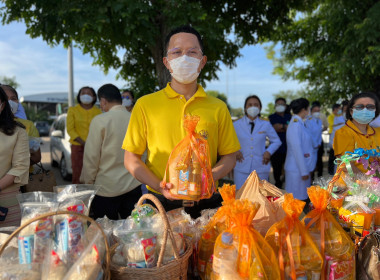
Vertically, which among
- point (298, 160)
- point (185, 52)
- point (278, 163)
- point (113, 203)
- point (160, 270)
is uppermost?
point (185, 52)

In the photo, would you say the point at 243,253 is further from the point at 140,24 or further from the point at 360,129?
the point at 140,24

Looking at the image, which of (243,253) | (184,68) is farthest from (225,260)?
(184,68)

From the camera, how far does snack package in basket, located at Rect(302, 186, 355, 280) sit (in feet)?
4.92

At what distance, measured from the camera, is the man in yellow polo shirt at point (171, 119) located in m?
2.03

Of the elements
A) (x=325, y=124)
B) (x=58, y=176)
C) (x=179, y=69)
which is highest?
(x=179, y=69)

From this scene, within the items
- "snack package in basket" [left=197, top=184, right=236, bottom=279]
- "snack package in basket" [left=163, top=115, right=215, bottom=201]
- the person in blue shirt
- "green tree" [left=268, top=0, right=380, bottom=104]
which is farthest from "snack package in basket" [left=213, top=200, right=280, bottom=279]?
"green tree" [left=268, top=0, right=380, bottom=104]

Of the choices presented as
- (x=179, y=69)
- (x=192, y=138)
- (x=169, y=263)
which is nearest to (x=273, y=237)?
(x=169, y=263)

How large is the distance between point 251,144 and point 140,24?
9.89ft

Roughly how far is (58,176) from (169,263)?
813 cm

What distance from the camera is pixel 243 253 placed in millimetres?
1385

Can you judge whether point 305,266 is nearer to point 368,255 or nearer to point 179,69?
point 368,255

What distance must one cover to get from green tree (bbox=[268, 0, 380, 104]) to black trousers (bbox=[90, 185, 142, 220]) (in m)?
7.76

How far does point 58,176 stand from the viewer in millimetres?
8648

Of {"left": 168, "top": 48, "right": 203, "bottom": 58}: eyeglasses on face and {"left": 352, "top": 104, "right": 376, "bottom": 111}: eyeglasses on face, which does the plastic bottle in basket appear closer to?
{"left": 168, "top": 48, "right": 203, "bottom": 58}: eyeglasses on face
